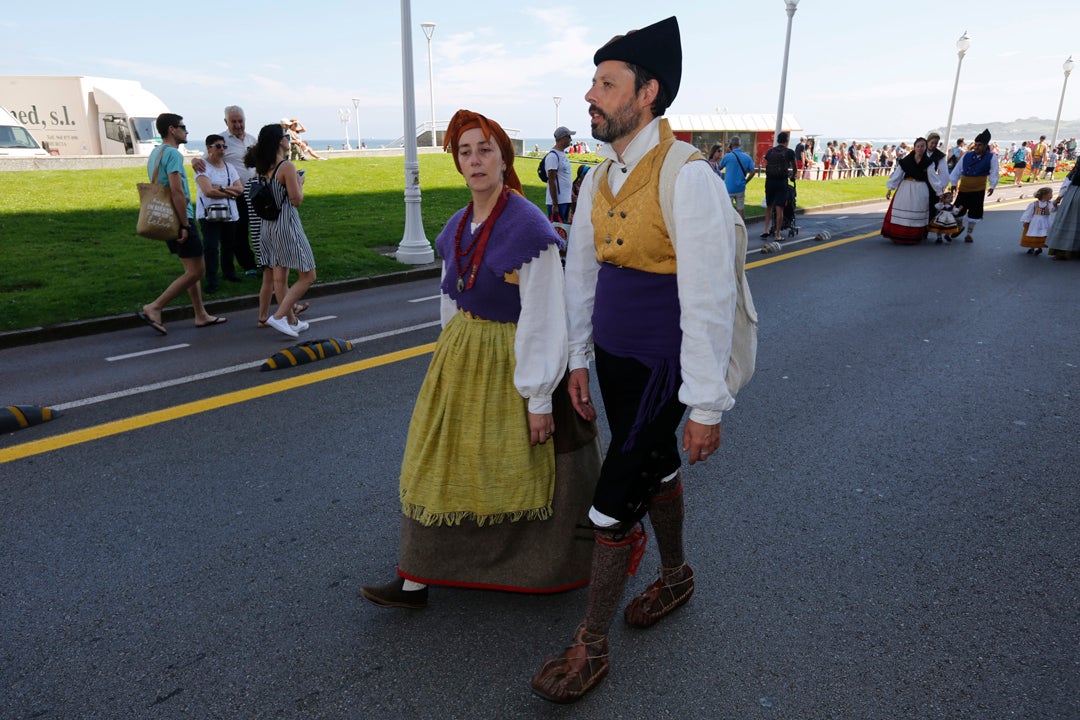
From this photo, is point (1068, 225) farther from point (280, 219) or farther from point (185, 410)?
point (185, 410)

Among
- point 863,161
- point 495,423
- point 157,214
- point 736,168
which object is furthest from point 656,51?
point 863,161

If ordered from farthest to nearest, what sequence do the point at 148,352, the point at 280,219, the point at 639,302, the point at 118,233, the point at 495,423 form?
the point at 118,233, the point at 280,219, the point at 148,352, the point at 495,423, the point at 639,302

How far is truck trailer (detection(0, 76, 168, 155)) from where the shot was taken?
26.9 m

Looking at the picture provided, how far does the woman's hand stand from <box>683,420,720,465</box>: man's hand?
53cm

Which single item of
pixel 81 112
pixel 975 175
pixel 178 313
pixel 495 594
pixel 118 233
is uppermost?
pixel 81 112

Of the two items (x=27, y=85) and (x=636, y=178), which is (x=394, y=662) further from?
(x=27, y=85)

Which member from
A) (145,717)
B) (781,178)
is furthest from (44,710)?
(781,178)

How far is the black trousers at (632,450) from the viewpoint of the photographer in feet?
7.38

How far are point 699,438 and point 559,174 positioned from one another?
9474 millimetres

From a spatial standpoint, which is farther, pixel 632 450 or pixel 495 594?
pixel 495 594

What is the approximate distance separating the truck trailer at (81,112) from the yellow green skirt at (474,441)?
29.2 meters

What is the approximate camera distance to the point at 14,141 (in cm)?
2120

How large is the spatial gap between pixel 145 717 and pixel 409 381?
11.1ft

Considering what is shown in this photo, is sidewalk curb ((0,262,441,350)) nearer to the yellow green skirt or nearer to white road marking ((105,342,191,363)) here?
white road marking ((105,342,191,363))
